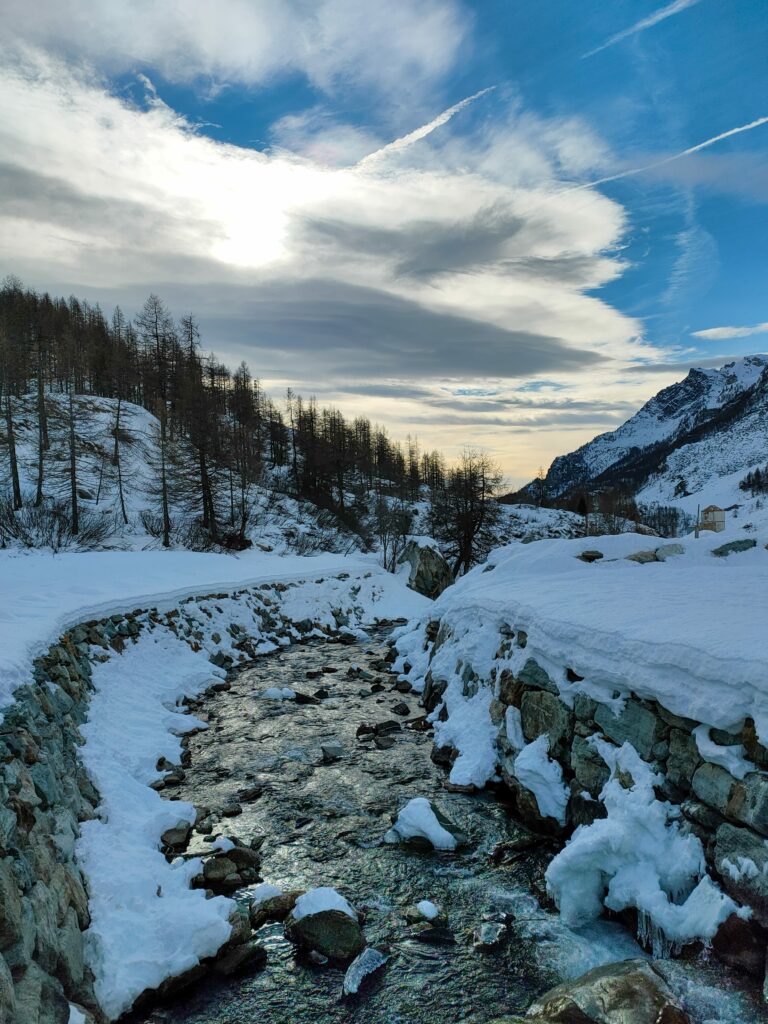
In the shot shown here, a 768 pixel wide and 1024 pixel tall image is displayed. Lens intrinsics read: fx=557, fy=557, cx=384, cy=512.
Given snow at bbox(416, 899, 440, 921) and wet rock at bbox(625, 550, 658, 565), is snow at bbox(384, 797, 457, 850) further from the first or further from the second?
wet rock at bbox(625, 550, 658, 565)

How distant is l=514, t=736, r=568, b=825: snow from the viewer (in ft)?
23.4

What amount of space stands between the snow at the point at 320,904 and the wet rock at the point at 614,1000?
6.36 feet

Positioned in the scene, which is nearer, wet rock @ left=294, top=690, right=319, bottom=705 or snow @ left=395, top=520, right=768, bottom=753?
snow @ left=395, top=520, right=768, bottom=753

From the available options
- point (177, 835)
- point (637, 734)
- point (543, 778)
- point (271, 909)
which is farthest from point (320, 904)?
point (637, 734)

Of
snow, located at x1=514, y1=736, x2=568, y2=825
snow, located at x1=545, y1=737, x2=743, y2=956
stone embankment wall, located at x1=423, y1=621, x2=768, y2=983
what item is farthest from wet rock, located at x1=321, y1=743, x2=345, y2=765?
snow, located at x1=545, y1=737, x2=743, y2=956

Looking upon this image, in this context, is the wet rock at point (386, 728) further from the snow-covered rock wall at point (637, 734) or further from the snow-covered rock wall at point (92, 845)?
the snow-covered rock wall at point (92, 845)

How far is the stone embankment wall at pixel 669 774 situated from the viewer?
452cm

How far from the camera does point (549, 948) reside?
16.9 ft

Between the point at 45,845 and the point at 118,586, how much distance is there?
10.8 meters

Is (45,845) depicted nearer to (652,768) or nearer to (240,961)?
(240,961)

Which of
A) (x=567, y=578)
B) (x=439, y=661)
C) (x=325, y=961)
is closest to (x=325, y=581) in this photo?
(x=439, y=661)

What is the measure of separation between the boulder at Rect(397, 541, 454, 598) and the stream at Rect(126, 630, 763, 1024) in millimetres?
18835

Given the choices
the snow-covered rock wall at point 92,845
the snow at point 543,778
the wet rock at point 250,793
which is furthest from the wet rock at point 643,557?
the snow-covered rock wall at point 92,845

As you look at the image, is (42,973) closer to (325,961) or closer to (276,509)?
(325,961)
